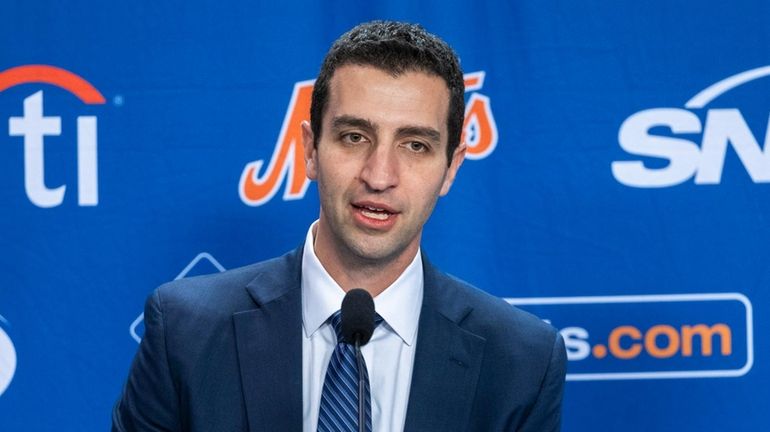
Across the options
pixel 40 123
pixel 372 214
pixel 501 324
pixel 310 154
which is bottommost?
pixel 501 324

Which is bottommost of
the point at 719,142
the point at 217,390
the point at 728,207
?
the point at 217,390

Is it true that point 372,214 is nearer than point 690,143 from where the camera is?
Yes

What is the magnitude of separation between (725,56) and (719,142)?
189mm

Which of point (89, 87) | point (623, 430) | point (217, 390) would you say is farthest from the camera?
point (623, 430)

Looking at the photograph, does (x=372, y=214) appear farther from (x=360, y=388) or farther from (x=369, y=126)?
(x=360, y=388)

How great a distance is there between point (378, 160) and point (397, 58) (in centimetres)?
18

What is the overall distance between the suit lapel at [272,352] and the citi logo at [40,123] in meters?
Answer: 0.64

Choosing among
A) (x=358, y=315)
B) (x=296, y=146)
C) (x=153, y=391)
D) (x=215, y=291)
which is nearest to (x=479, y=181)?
(x=296, y=146)

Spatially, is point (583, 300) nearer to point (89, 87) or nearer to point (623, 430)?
point (623, 430)

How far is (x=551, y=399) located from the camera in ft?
5.61

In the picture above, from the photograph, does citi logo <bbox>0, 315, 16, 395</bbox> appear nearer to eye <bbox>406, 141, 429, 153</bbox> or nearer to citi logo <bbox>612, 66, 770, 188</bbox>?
eye <bbox>406, 141, 429, 153</bbox>

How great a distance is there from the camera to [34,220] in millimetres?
2146

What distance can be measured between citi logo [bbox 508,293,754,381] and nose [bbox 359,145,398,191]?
75 cm

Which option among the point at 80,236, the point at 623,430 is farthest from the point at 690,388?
the point at 80,236
